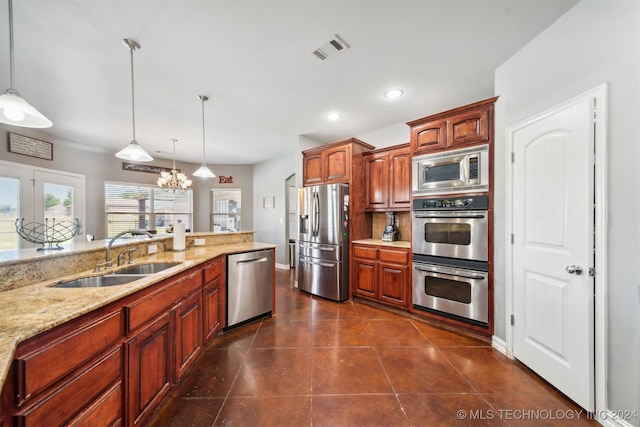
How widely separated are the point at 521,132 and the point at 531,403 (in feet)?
6.68

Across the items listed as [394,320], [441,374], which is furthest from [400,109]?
[441,374]

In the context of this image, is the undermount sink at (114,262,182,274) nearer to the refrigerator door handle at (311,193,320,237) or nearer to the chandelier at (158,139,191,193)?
the refrigerator door handle at (311,193,320,237)

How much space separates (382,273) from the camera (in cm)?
316

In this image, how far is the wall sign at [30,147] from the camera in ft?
11.4

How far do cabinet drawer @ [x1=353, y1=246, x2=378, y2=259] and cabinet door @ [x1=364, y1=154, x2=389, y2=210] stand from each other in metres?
0.65

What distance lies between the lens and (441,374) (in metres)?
1.87

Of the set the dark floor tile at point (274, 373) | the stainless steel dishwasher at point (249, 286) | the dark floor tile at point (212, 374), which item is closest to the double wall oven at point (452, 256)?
the dark floor tile at point (274, 373)

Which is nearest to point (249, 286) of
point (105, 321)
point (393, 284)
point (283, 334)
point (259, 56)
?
point (283, 334)

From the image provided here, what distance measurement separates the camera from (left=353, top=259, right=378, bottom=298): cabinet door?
325 centimetres

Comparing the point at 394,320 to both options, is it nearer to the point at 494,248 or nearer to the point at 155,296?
the point at 494,248

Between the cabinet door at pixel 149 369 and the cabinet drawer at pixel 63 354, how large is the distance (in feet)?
0.58

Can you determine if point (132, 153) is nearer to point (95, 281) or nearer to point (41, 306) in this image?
point (95, 281)

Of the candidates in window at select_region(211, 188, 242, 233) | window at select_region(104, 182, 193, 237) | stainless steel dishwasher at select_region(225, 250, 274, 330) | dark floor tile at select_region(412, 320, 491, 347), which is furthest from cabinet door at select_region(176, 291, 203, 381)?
window at select_region(211, 188, 242, 233)

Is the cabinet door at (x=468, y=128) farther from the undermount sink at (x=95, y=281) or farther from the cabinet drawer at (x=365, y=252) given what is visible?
the undermount sink at (x=95, y=281)
